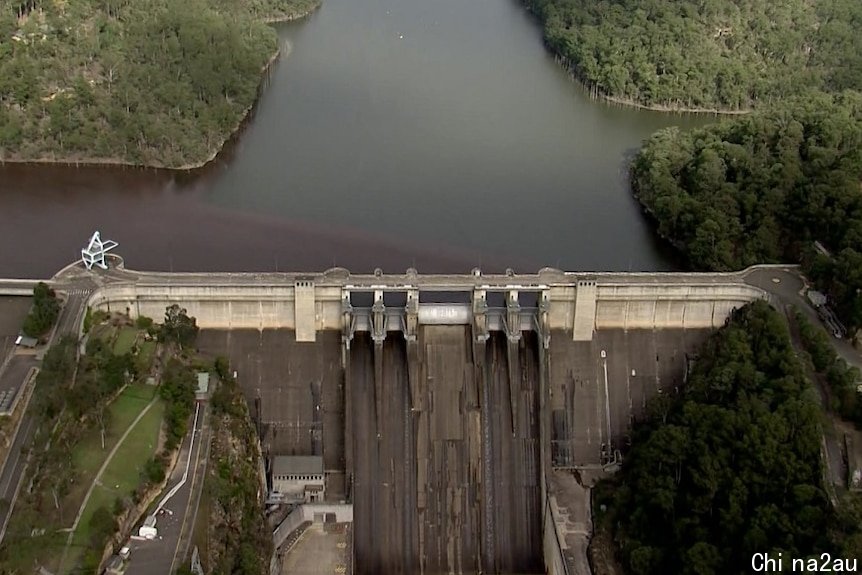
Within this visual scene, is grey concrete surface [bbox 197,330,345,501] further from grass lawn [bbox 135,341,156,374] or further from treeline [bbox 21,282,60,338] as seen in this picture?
treeline [bbox 21,282,60,338]

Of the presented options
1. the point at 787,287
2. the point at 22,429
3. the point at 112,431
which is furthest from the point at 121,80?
the point at 787,287

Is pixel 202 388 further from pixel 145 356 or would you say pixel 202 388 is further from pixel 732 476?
pixel 732 476

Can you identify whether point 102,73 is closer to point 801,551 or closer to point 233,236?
point 233,236

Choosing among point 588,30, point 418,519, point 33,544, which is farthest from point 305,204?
point 588,30

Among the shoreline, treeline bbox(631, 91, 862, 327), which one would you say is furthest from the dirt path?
the shoreline

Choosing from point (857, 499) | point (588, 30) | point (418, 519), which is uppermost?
point (588, 30)

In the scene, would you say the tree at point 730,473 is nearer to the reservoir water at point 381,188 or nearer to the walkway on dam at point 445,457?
the walkway on dam at point 445,457
